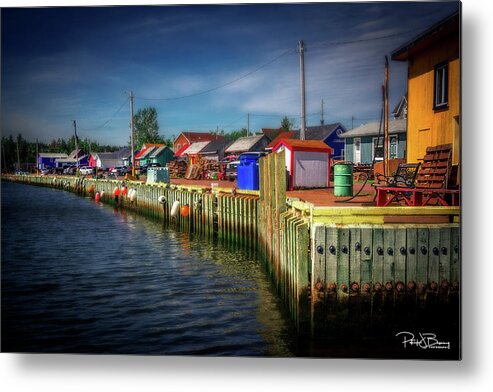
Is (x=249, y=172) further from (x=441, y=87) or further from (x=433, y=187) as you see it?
(x=433, y=187)

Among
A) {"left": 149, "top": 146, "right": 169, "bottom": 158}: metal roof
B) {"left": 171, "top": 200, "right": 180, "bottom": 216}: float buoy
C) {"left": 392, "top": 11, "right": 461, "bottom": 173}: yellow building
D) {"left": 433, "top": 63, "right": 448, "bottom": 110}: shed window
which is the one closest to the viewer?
{"left": 392, "top": 11, "right": 461, "bottom": 173}: yellow building

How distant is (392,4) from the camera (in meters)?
7.23

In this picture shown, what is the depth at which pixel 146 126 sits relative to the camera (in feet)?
60.8

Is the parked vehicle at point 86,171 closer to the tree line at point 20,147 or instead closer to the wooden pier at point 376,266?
the tree line at point 20,147

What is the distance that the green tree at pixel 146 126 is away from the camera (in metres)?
12.7

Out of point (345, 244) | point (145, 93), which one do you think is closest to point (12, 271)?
point (145, 93)

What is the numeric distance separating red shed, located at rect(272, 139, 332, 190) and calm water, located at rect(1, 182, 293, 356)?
124 inches

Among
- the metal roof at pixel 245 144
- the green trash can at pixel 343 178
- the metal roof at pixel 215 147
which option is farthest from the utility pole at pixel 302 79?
the metal roof at pixel 215 147

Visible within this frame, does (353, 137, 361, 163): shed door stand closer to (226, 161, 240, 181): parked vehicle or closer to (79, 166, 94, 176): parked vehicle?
(226, 161, 240, 181): parked vehicle

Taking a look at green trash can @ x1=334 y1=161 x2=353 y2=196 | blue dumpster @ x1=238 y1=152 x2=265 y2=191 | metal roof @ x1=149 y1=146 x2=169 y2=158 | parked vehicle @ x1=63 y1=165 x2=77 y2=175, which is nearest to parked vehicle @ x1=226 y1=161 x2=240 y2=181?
blue dumpster @ x1=238 y1=152 x2=265 y2=191

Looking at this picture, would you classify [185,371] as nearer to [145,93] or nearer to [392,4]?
[145,93]

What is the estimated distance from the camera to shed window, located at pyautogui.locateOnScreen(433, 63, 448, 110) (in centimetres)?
865
